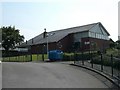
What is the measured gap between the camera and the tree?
72481 mm

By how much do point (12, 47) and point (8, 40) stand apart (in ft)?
10.0

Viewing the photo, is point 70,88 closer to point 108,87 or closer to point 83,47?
point 108,87

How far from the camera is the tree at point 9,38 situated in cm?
7248

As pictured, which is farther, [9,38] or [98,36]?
[9,38]

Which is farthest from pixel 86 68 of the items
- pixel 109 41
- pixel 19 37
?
pixel 19 37

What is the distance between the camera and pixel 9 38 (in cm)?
7238

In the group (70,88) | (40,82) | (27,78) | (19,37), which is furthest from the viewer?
(19,37)

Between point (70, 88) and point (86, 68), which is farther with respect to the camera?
point (86, 68)

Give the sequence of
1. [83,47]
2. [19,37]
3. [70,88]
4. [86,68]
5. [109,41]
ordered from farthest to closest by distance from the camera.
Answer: [19,37] < [109,41] < [83,47] < [86,68] < [70,88]

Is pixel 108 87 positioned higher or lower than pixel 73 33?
lower

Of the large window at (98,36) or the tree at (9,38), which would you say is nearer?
the large window at (98,36)

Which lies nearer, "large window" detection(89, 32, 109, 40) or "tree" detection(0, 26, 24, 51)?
"large window" detection(89, 32, 109, 40)

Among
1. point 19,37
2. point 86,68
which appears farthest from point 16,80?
point 19,37

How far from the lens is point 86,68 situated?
20.2 metres
